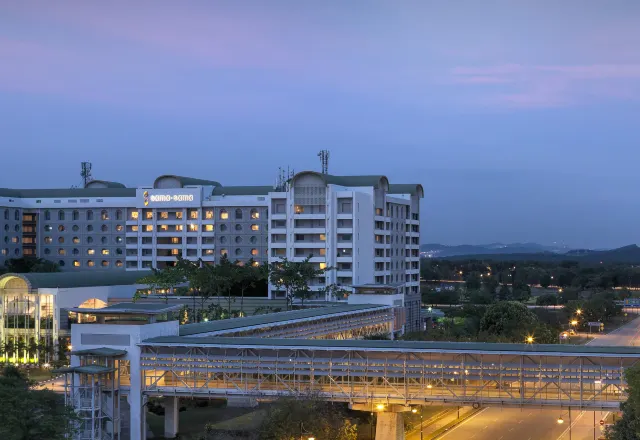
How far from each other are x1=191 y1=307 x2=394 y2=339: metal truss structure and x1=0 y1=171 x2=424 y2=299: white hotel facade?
20512mm

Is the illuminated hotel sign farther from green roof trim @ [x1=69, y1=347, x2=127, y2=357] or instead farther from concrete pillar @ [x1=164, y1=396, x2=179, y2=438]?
green roof trim @ [x1=69, y1=347, x2=127, y2=357]

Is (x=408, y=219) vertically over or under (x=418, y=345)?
over

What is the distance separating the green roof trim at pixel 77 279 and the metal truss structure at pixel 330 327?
27.8 metres

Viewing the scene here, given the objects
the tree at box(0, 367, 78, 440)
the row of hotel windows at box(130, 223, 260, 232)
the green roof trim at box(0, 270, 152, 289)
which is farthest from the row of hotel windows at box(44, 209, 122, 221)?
the tree at box(0, 367, 78, 440)

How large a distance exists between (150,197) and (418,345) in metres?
95.3

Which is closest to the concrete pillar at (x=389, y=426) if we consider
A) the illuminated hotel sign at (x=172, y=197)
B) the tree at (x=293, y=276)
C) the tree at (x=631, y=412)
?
the tree at (x=631, y=412)

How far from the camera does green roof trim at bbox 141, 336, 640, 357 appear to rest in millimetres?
50906

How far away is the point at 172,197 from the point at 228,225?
9380 millimetres

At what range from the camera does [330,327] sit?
87.8 m

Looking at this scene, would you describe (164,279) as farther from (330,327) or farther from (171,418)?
(171,418)

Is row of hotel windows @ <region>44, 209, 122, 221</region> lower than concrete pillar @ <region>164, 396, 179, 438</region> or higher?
higher

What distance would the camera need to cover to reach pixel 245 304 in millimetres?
124562

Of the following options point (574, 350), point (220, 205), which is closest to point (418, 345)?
point (574, 350)

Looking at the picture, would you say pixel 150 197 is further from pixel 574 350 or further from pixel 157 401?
pixel 574 350
